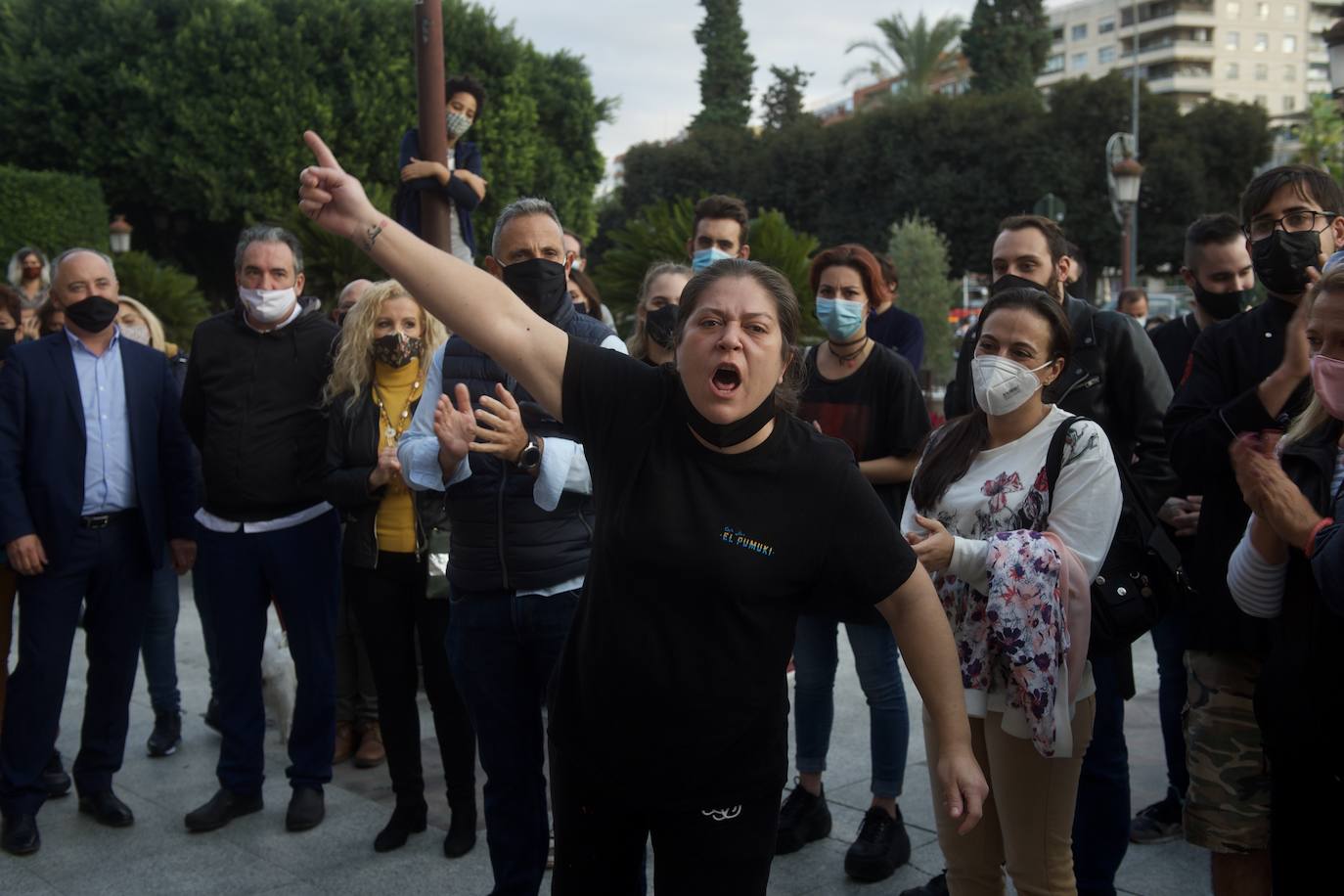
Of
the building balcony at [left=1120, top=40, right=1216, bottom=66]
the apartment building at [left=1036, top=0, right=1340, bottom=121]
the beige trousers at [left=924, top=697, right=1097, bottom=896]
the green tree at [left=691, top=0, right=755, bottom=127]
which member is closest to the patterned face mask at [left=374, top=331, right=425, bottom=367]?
the beige trousers at [left=924, top=697, right=1097, bottom=896]

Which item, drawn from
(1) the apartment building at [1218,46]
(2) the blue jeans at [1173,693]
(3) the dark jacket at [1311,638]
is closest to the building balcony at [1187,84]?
(1) the apartment building at [1218,46]

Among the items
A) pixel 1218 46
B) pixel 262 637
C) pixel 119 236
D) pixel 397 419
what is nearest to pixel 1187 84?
pixel 1218 46

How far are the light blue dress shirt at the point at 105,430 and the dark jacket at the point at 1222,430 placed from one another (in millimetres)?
3927

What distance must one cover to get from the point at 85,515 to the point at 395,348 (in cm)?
142

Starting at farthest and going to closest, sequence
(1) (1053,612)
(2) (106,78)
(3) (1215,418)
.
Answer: (2) (106,78) < (3) (1215,418) < (1) (1053,612)

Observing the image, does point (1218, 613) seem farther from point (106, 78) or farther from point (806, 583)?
point (106, 78)

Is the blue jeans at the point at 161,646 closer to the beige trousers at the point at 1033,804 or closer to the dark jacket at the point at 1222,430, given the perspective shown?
the beige trousers at the point at 1033,804

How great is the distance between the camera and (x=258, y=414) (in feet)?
16.0

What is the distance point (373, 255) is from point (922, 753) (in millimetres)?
3891

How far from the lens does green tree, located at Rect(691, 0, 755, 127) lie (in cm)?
5997

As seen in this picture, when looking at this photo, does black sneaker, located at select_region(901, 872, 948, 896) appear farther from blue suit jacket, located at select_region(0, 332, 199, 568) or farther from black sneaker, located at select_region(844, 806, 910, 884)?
blue suit jacket, located at select_region(0, 332, 199, 568)

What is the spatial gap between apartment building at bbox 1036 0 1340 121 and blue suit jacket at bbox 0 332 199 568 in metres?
96.8

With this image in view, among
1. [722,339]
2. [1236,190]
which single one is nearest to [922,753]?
[722,339]

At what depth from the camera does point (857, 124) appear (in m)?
46.6
